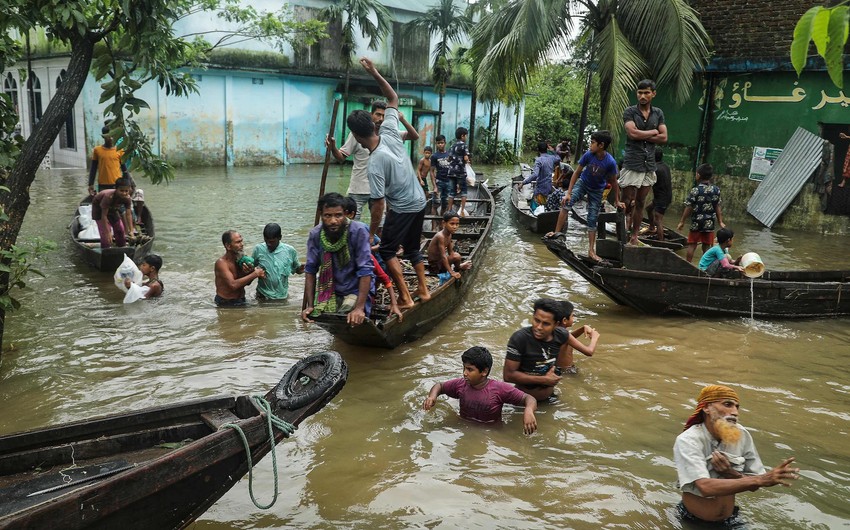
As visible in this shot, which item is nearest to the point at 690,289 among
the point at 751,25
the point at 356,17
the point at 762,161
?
the point at 762,161

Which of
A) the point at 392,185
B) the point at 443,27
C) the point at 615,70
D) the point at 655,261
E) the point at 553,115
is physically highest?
the point at 443,27

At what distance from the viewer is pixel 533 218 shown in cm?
1298

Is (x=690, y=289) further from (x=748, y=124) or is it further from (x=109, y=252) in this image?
(x=748, y=124)

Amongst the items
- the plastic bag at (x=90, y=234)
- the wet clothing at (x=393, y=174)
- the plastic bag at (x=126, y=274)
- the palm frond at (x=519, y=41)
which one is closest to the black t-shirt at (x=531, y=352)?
the wet clothing at (x=393, y=174)

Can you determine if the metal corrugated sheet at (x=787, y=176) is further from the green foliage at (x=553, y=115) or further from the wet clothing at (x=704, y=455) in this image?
the green foliage at (x=553, y=115)

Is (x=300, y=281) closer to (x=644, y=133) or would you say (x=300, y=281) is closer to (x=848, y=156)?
(x=644, y=133)

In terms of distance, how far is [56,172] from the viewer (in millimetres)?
19234

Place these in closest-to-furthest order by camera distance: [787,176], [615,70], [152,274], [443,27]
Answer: [152,274] < [615,70] < [787,176] < [443,27]

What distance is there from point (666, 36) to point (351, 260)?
32.7 ft

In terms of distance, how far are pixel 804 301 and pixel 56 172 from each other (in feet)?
62.3

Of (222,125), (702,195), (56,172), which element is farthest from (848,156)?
(56,172)

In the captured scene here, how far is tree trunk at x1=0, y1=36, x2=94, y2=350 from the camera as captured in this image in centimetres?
556

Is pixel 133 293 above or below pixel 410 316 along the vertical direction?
below

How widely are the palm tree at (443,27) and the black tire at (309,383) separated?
21.8 meters
